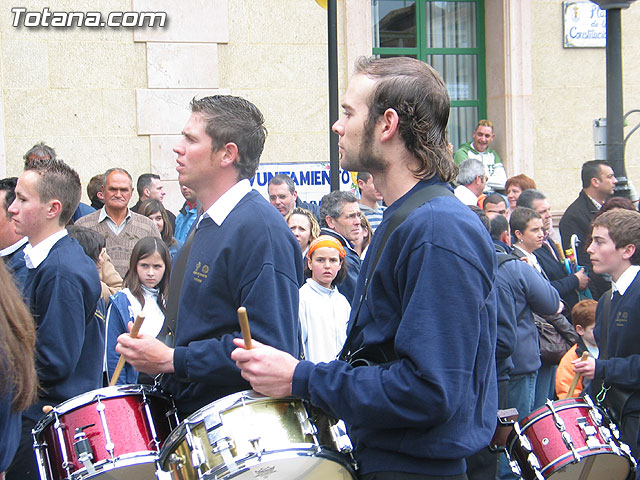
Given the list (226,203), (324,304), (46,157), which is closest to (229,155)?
(226,203)

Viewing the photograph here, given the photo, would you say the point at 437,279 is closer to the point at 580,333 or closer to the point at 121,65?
the point at 580,333

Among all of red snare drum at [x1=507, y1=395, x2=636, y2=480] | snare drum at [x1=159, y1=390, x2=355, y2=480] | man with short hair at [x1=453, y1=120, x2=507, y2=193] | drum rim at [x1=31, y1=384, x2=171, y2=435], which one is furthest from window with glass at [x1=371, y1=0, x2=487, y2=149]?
snare drum at [x1=159, y1=390, x2=355, y2=480]

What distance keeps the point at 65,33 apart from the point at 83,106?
829 millimetres

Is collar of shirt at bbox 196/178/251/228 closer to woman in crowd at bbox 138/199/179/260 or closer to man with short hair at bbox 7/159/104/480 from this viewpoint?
man with short hair at bbox 7/159/104/480

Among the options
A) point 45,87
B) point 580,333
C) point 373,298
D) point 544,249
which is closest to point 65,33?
point 45,87

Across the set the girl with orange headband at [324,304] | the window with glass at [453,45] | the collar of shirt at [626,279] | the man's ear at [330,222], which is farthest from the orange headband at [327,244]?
the window with glass at [453,45]

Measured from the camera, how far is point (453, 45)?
40.5ft

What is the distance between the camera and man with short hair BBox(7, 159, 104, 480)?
12.2 ft

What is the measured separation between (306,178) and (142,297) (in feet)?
16.5

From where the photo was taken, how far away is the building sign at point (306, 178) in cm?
1009

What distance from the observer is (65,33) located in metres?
9.62

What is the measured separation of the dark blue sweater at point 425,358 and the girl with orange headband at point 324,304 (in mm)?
3195

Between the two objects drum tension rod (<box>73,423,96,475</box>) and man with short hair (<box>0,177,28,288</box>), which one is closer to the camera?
drum tension rod (<box>73,423,96,475</box>)

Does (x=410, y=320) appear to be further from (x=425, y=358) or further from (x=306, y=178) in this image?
(x=306, y=178)
